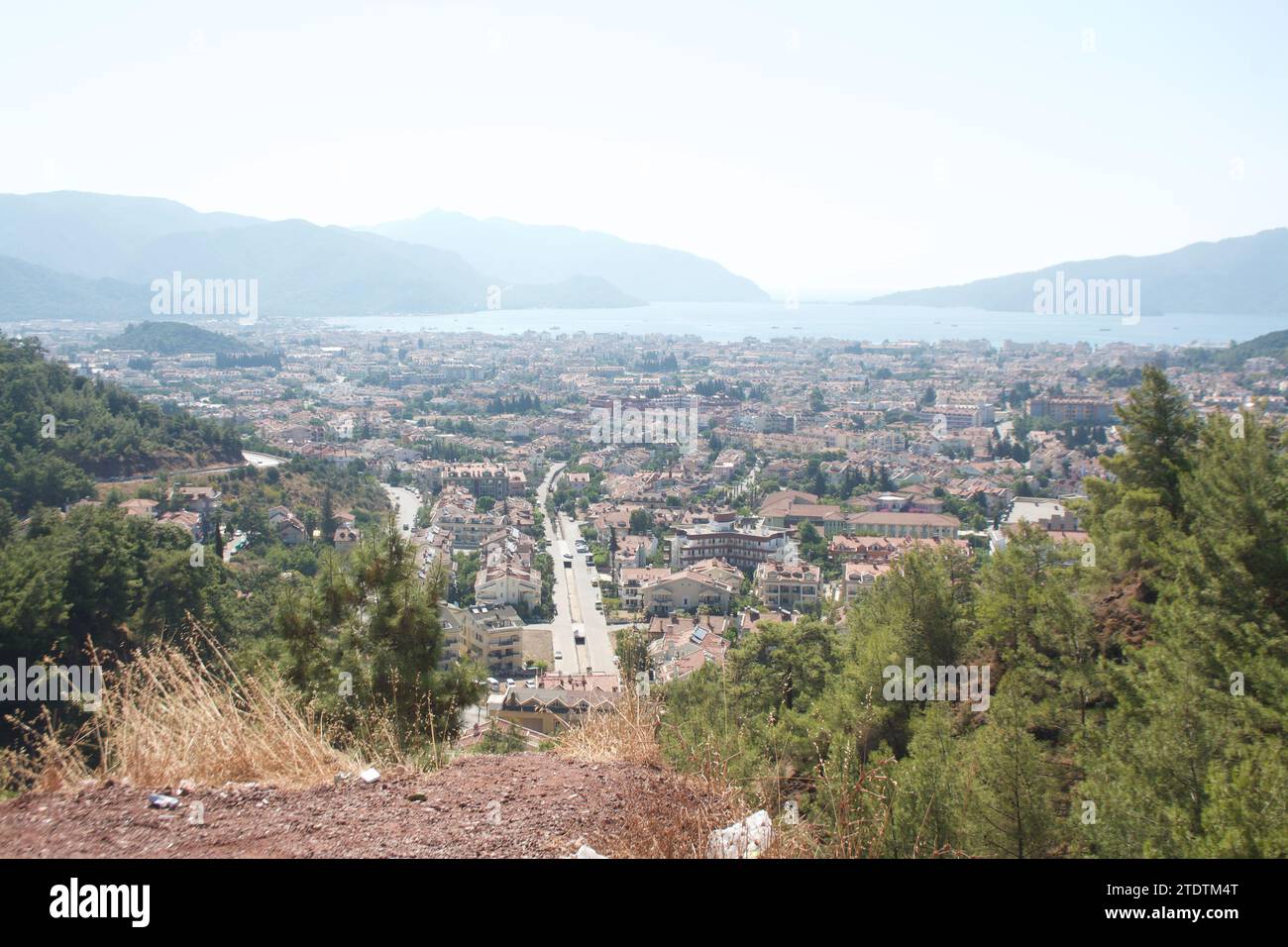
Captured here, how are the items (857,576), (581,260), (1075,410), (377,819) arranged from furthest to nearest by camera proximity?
1. (581,260)
2. (1075,410)
3. (857,576)
4. (377,819)

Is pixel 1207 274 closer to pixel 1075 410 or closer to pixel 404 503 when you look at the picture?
pixel 1075 410

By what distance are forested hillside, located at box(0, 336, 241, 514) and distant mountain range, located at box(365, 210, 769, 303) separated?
122m

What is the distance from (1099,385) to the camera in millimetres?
41594

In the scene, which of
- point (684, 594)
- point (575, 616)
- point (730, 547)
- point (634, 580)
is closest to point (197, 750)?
point (575, 616)

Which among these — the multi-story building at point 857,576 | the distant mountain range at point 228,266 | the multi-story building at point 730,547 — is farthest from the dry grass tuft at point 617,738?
the distant mountain range at point 228,266

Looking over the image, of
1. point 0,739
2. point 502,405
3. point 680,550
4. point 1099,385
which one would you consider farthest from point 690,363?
point 0,739

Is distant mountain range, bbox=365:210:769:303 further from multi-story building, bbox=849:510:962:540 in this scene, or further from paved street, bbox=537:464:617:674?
paved street, bbox=537:464:617:674

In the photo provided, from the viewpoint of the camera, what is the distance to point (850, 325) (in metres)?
104

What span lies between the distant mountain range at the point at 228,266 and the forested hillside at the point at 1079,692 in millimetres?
80720

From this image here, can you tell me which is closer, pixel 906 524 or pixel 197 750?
pixel 197 750

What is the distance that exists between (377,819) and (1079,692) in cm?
361

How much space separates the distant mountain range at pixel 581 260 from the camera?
15088cm

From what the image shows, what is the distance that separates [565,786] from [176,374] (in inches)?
1996
